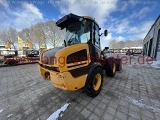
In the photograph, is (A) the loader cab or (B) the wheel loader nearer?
(B) the wheel loader

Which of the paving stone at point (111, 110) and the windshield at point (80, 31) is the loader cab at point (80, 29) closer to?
the windshield at point (80, 31)

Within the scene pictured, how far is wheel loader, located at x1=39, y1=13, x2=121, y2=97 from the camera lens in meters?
2.39

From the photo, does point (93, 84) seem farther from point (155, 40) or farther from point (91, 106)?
point (155, 40)

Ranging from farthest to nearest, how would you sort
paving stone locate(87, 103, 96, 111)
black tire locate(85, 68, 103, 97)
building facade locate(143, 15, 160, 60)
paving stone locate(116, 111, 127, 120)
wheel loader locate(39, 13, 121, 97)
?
building facade locate(143, 15, 160, 60) < black tire locate(85, 68, 103, 97) < paving stone locate(87, 103, 96, 111) < wheel loader locate(39, 13, 121, 97) < paving stone locate(116, 111, 127, 120)

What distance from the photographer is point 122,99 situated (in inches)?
121

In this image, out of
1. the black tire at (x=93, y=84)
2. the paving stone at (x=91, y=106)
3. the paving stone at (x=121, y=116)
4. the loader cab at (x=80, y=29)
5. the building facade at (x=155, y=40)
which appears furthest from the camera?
the building facade at (x=155, y=40)

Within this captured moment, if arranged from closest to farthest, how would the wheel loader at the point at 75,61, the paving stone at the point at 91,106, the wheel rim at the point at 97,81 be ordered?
1. the wheel loader at the point at 75,61
2. the paving stone at the point at 91,106
3. the wheel rim at the point at 97,81

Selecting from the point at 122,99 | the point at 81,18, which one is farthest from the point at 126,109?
the point at 81,18

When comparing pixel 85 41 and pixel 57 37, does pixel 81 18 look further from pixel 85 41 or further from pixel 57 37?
pixel 57 37

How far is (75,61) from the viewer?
2.58 metres

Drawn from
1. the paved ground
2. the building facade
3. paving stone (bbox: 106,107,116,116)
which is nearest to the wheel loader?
the paved ground

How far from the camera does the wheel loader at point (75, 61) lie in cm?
239

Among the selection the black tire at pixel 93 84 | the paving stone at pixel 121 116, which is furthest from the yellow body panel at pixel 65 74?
the paving stone at pixel 121 116

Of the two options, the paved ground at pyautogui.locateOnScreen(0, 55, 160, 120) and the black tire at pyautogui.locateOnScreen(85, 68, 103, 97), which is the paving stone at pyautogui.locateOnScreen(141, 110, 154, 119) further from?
the black tire at pyautogui.locateOnScreen(85, 68, 103, 97)
